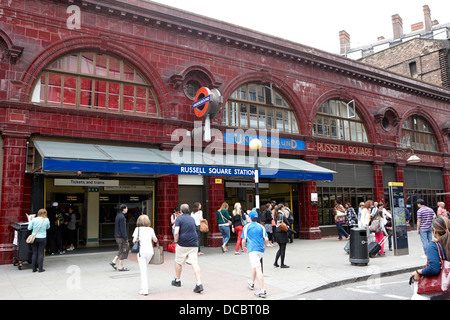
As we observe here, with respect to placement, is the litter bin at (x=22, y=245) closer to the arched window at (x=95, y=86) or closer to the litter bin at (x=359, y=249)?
the arched window at (x=95, y=86)

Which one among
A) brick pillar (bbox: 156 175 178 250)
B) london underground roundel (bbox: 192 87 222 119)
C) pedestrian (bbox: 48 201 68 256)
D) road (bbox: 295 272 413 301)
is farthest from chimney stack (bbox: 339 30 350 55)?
road (bbox: 295 272 413 301)

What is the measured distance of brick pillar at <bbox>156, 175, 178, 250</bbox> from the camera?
1428 cm

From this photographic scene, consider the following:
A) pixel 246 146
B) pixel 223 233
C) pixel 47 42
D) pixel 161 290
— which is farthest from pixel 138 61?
pixel 161 290

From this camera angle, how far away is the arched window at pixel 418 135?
945 inches

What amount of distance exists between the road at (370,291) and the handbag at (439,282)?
295 cm

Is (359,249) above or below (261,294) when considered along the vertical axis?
above

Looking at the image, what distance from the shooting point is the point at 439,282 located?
4.17 meters

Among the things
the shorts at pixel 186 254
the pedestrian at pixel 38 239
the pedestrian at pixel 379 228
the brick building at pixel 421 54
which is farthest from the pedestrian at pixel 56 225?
→ the brick building at pixel 421 54

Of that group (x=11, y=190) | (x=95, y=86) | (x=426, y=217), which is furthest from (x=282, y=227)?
(x=95, y=86)

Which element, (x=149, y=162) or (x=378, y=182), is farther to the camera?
(x=378, y=182)

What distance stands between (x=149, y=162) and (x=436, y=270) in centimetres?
943

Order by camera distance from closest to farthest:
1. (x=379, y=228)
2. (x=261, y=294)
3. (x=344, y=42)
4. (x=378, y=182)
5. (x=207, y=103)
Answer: (x=261, y=294) → (x=379, y=228) → (x=207, y=103) → (x=378, y=182) → (x=344, y=42)

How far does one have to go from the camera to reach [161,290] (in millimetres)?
7805

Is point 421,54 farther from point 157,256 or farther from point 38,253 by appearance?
point 38,253
